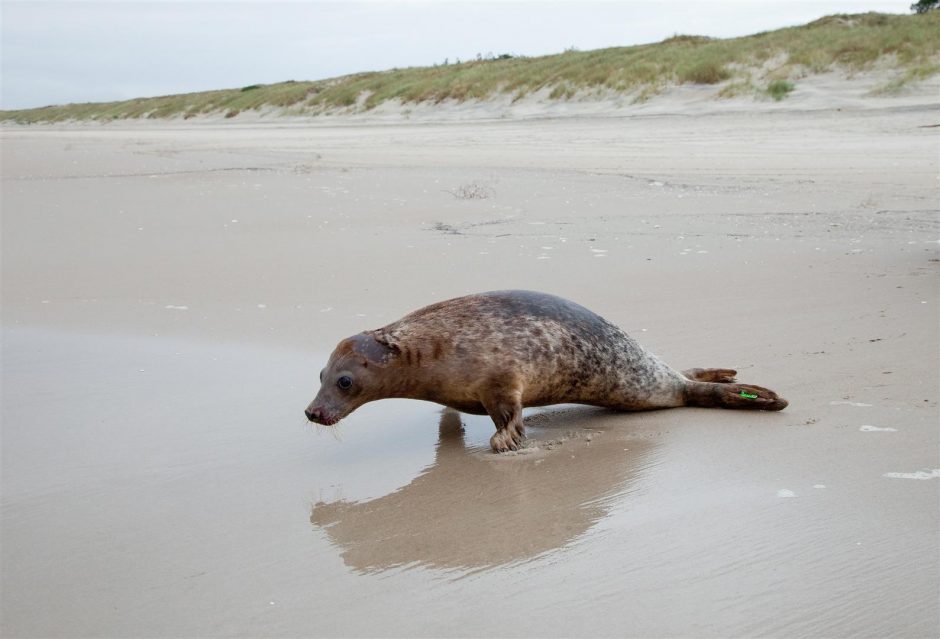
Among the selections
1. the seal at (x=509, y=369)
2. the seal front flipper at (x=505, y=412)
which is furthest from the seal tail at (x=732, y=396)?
the seal front flipper at (x=505, y=412)

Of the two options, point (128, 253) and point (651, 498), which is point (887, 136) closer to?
point (128, 253)

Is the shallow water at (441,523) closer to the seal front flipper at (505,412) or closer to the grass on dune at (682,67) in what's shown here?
the seal front flipper at (505,412)

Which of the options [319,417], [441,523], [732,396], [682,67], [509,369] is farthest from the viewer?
[682,67]

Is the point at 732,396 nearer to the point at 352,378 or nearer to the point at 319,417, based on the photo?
the point at 352,378

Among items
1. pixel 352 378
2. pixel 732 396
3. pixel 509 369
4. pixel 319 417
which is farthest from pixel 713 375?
pixel 319 417

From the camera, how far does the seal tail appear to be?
410cm

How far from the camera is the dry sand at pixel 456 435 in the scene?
2520 mm

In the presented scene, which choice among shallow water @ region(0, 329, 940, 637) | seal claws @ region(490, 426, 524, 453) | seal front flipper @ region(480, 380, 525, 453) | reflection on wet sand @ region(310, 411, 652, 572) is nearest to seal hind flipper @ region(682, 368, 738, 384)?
shallow water @ region(0, 329, 940, 637)

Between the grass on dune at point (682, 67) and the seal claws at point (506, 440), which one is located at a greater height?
the grass on dune at point (682, 67)

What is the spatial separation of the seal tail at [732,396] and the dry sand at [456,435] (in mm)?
121

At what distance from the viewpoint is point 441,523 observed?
3.04 m

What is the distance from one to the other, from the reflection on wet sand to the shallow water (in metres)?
0.01

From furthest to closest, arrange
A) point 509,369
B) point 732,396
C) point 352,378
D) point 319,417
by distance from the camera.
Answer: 1. point 732,396
2. point 509,369
3. point 352,378
4. point 319,417

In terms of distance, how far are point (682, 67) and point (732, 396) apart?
1907 centimetres
